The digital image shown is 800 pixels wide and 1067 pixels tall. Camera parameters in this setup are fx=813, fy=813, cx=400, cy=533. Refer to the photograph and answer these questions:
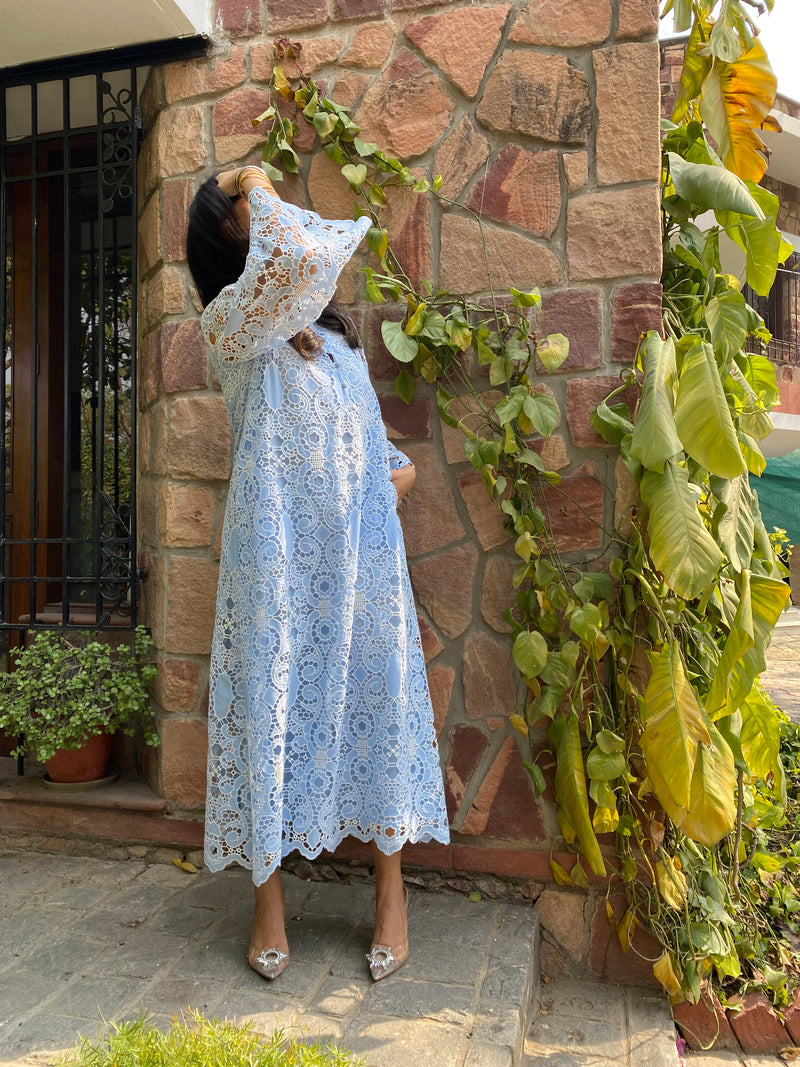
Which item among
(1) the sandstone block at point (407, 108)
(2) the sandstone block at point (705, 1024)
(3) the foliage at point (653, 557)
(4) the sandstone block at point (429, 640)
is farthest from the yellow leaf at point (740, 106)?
(2) the sandstone block at point (705, 1024)

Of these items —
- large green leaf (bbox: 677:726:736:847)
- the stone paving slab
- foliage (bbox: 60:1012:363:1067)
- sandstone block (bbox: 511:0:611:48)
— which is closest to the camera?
foliage (bbox: 60:1012:363:1067)

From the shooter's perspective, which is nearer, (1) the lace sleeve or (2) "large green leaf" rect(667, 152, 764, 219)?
(1) the lace sleeve

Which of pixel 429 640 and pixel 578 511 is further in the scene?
pixel 429 640

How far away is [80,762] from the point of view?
97.5 inches

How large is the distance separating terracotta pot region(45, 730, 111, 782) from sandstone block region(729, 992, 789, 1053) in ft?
6.08

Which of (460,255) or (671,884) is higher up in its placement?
(460,255)

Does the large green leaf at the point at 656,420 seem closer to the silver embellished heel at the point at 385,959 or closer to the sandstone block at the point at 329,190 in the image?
the sandstone block at the point at 329,190

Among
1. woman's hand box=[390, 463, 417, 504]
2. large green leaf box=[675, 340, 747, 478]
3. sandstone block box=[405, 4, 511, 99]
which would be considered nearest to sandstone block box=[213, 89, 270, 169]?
sandstone block box=[405, 4, 511, 99]

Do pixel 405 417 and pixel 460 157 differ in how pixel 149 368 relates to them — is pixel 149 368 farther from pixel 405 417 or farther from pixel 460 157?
pixel 460 157

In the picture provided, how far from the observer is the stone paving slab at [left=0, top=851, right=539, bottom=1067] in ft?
5.08

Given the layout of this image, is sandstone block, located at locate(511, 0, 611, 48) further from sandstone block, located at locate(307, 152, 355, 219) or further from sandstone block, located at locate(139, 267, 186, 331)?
sandstone block, located at locate(139, 267, 186, 331)

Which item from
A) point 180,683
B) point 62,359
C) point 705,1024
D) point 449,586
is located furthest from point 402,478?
point 62,359

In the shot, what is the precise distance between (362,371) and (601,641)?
85 centimetres

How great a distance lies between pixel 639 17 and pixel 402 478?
4.22ft
